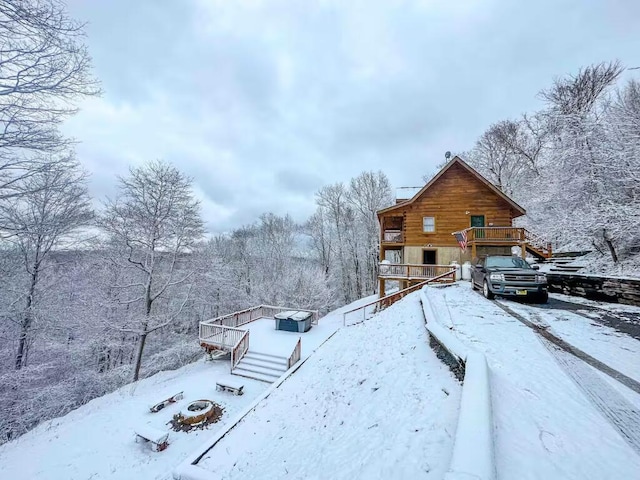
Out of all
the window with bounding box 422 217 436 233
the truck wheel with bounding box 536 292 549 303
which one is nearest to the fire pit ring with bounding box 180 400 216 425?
the truck wheel with bounding box 536 292 549 303

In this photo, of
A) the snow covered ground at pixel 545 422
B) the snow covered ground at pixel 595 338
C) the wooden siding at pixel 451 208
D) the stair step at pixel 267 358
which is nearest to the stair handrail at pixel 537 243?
the wooden siding at pixel 451 208

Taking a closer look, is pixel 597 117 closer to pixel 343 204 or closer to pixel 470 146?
pixel 470 146

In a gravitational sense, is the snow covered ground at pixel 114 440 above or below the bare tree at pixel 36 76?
below

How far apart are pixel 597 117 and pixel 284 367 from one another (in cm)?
2003

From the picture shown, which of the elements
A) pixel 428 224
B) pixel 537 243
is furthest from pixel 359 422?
pixel 537 243

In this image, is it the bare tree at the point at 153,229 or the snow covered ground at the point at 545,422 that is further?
the bare tree at the point at 153,229

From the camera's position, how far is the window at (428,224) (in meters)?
18.9

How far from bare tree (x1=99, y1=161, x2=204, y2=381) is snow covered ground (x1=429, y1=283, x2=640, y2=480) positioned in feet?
50.3

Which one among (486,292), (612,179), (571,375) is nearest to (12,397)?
(571,375)

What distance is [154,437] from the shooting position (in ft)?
23.2

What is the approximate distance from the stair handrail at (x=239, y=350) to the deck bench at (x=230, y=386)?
5.49ft

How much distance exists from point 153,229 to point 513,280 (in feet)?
56.5

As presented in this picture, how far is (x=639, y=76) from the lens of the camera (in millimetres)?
15211

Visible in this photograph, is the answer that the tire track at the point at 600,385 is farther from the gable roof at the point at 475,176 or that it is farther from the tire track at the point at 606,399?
the gable roof at the point at 475,176
